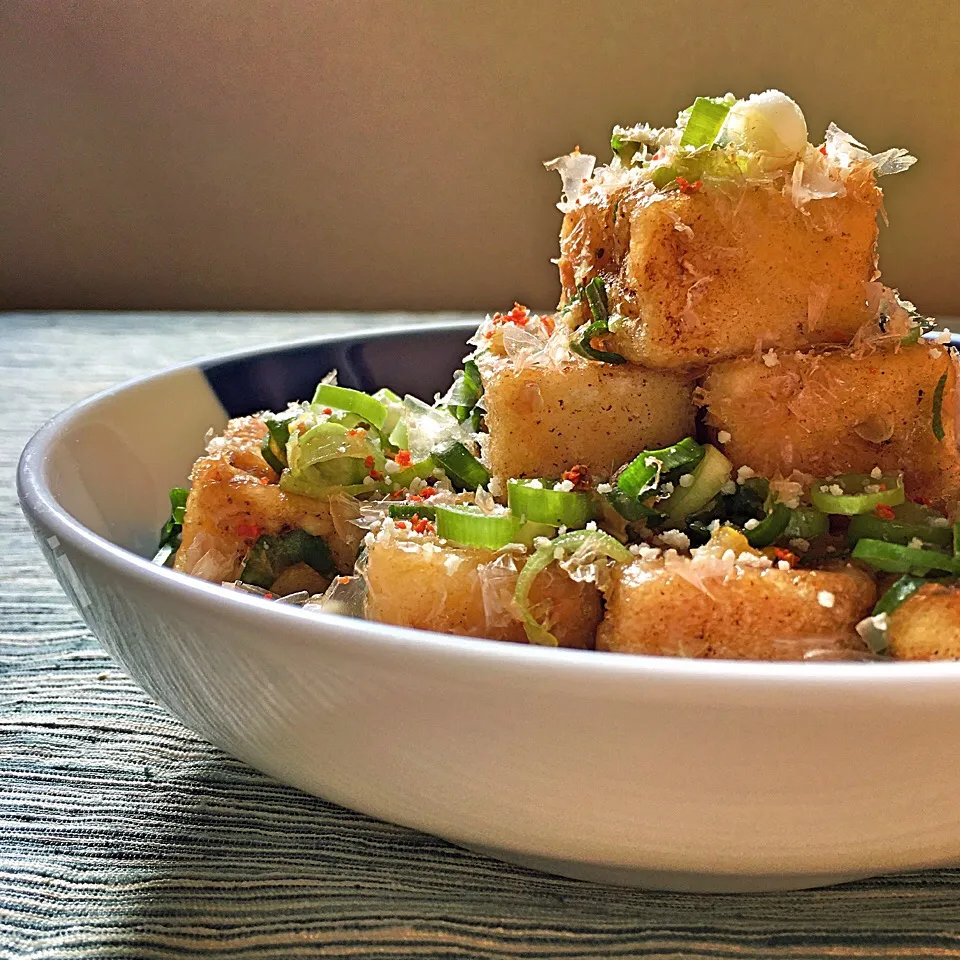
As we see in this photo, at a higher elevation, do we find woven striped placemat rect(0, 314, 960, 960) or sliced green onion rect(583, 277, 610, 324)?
sliced green onion rect(583, 277, 610, 324)

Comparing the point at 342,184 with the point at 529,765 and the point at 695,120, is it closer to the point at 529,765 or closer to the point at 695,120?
the point at 695,120

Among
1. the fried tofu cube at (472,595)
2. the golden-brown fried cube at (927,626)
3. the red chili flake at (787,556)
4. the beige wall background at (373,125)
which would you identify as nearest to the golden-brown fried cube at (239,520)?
the fried tofu cube at (472,595)

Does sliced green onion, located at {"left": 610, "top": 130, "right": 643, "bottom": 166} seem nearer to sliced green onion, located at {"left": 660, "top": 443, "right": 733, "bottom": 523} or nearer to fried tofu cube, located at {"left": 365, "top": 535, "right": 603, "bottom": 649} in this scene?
sliced green onion, located at {"left": 660, "top": 443, "right": 733, "bottom": 523}

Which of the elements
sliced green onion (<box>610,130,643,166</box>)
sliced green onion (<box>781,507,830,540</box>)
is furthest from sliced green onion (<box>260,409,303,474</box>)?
sliced green onion (<box>781,507,830,540</box>)

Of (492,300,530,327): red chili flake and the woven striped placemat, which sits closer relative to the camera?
the woven striped placemat

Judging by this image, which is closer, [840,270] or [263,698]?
[263,698]

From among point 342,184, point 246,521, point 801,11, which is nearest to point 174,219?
point 342,184
